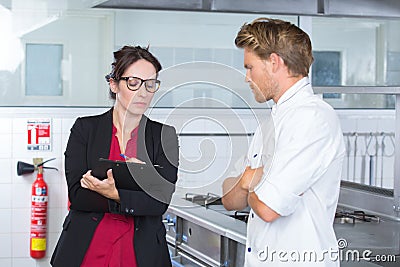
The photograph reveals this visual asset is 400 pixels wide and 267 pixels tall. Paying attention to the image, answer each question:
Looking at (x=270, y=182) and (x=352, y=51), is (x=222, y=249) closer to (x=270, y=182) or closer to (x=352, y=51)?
(x=270, y=182)

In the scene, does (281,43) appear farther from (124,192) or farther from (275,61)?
(124,192)

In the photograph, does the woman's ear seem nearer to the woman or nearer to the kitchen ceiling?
the woman

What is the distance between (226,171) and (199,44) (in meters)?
2.34

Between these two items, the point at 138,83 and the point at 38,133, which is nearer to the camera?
the point at 138,83

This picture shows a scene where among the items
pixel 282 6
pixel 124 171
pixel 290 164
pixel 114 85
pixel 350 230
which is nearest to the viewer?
pixel 290 164

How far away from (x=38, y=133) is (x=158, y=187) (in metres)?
1.99

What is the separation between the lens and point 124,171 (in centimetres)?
205

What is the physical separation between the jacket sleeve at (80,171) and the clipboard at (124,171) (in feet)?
0.22

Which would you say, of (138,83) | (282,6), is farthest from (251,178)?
(282,6)

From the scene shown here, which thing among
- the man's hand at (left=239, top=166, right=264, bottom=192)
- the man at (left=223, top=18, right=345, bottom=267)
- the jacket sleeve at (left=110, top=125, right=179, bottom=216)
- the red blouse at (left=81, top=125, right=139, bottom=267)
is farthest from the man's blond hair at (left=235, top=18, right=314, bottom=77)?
the red blouse at (left=81, top=125, right=139, bottom=267)

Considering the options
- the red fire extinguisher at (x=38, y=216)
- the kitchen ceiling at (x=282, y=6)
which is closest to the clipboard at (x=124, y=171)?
the kitchen ceiling at (x=282, y=6)

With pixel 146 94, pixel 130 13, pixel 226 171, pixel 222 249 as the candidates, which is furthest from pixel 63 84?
pixel 226 171

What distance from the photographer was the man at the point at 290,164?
1.78 m

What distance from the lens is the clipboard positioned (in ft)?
6.65
